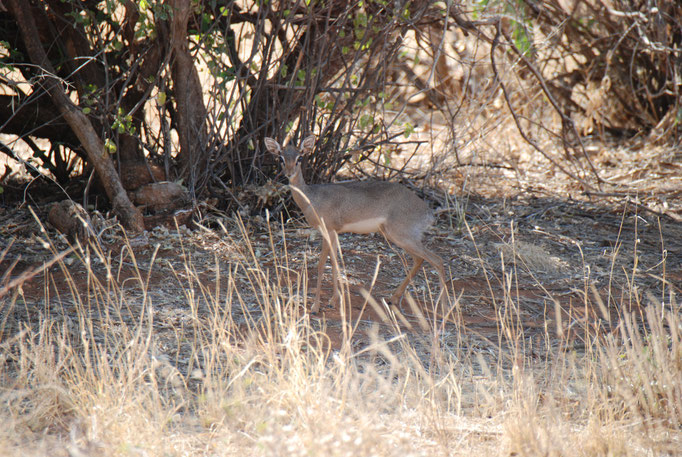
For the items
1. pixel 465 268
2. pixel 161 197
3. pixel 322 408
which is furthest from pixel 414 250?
pixel 322 408

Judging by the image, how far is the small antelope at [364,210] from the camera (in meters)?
5.32

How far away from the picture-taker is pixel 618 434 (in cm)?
309

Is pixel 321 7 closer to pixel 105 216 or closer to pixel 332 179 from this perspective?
pixel 332 179

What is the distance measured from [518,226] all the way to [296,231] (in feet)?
7.00

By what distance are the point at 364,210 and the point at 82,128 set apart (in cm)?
238

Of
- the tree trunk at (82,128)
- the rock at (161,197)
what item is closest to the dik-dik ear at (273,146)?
the rock at (161,197)

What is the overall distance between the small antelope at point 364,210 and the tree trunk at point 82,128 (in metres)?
1.37

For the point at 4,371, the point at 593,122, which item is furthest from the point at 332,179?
the point at 593,122

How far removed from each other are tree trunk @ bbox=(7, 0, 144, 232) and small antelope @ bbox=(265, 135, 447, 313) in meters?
1.37

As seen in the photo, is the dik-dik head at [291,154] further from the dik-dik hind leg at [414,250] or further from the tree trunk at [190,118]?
the tree trunk at [190,118]

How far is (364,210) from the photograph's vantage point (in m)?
5.35

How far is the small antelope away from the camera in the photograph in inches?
209

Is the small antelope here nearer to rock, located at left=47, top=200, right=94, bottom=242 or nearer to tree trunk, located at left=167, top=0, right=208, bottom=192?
tree trunk, located at left=167, top=0, right=208, bottom=192

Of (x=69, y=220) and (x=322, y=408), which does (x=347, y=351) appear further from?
(x=69, y=220)
